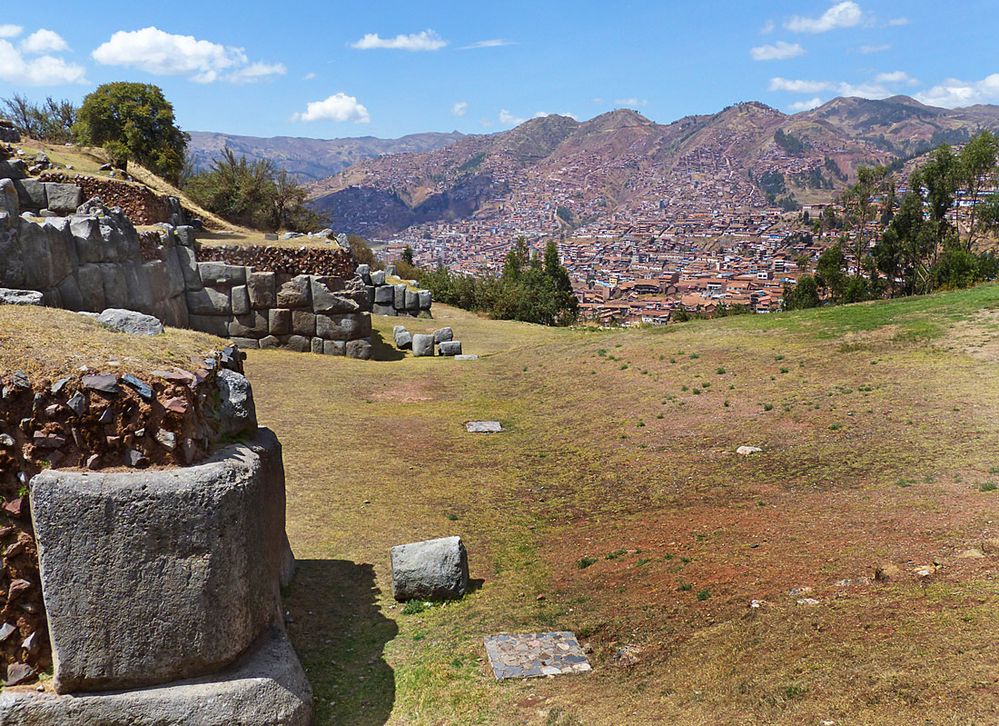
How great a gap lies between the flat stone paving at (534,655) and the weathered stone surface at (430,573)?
4.03ft

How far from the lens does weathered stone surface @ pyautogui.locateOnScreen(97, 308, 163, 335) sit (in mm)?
7477

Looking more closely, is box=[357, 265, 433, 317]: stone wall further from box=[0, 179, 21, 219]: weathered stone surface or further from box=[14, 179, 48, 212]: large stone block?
box=[0, 179, 21, 219]: weathered stone surface

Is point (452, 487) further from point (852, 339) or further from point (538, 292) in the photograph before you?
point (538, 292)

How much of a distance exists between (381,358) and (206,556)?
19.0 metres

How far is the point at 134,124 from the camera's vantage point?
3725 cm

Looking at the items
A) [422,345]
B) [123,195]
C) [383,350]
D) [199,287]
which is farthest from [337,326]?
[123,195]

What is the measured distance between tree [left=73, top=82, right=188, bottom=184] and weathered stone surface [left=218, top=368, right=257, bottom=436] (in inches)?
1393

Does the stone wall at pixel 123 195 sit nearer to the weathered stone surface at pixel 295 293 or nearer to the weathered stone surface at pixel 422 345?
the weathered stone surface at pixel 295 293

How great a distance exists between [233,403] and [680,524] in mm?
5895

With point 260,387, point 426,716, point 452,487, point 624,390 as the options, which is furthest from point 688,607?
point 260,387

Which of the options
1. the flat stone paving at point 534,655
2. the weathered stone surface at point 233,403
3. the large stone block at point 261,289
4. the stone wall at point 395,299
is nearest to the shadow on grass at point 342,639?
the flat stone paving at point 534,655

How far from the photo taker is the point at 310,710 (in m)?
5.73

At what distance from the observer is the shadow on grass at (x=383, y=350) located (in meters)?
24.3

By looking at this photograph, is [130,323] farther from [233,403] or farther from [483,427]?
[483,427]
